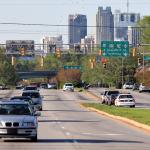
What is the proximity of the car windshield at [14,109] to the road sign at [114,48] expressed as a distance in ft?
201

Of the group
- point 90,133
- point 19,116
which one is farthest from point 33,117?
point 90,133

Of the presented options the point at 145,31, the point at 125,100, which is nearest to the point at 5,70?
the point at 145,31

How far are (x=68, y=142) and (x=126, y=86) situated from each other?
414 feet

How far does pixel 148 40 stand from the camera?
481 feet

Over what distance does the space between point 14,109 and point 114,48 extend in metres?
62.6

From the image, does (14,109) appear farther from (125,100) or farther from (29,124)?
(125,100)

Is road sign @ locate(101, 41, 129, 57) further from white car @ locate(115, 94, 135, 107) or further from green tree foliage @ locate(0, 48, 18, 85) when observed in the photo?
green tree foliage @ locate(0, 48, 18, 85)

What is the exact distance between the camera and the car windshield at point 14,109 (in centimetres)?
2753

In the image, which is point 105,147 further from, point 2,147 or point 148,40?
point 148,40

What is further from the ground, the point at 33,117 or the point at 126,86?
the point at 33,117

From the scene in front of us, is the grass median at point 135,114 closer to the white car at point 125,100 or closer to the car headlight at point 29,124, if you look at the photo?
the white car at point 125,100

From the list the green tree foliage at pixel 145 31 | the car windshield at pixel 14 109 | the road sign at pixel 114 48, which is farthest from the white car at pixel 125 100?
the green tree foliage at pixel 145 31

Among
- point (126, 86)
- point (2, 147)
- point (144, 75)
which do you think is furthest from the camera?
point (126, 86)

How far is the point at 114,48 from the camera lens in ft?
294
